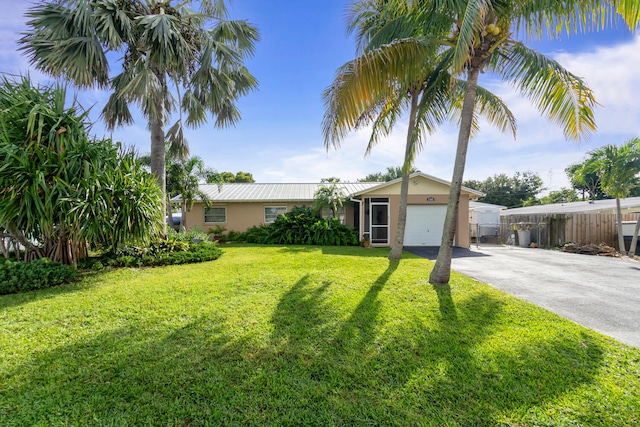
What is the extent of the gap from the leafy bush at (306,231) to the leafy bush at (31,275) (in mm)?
8991

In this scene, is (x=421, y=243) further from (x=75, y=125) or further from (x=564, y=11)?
(x=75, y=125)

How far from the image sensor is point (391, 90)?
5.76 metres

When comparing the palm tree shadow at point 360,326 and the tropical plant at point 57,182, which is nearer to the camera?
the palm tree shadow at point 360,326

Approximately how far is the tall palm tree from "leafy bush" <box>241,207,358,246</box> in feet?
26.7

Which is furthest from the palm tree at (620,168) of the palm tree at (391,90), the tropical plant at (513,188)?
the tropical plant at (513,188)

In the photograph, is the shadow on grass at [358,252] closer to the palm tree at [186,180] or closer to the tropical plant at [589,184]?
the palm tree at [186,180]

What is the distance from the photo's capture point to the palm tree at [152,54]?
7445 millimetres

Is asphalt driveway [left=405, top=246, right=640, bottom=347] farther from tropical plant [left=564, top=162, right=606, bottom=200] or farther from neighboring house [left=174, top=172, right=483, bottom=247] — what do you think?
tropical plant [left=564, top=162, right=606, bottom=200]

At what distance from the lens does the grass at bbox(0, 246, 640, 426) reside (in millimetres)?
2256

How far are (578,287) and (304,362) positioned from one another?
710 centimetres

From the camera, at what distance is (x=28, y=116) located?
573 cm

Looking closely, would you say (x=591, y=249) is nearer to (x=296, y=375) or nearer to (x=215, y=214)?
(x=296, y=375)

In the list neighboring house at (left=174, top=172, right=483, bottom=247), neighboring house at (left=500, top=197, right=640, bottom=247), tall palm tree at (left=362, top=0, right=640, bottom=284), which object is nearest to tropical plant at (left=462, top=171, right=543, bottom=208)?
neighboring house at (left=500, top=197, right=640, bottom=247)

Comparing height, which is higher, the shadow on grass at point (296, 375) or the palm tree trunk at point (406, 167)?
the palm tree trunk at point (406, 167)
